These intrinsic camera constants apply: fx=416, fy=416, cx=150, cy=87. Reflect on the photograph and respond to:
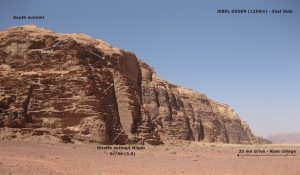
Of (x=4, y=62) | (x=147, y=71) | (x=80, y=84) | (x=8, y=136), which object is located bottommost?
(x=8, y=136)

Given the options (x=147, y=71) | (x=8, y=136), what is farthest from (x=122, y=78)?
(x=147, y=71)

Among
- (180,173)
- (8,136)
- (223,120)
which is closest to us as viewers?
(180,173)

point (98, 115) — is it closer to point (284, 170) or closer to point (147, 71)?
point (284, 170)

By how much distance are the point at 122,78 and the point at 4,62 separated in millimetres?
13194

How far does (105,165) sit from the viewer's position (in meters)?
18.2

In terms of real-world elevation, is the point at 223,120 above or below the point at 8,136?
above

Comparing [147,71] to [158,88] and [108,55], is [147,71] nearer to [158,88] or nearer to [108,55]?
[158,88]

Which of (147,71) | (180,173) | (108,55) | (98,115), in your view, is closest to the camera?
(180,173)

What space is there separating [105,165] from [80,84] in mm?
16719

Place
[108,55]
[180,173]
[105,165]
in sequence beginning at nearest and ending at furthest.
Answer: [180,173]
[105,165]
[108,55]

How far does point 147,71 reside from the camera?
2606 inches

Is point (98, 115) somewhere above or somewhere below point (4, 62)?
below

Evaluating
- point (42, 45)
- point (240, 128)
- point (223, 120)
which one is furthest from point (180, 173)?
point (240, 128)

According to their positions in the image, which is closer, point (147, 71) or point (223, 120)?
point (147, 71)
